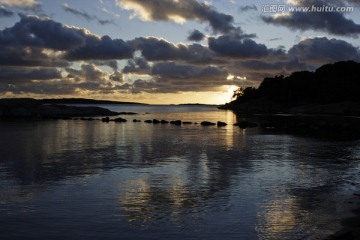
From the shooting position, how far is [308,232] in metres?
14.4

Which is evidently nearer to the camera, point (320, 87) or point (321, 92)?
point (321, 92)

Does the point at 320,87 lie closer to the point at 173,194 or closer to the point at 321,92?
the point at 321,92

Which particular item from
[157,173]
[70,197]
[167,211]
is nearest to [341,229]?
[167,211]

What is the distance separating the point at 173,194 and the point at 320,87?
493ft

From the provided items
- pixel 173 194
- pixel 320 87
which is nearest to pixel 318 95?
pixel 320 87

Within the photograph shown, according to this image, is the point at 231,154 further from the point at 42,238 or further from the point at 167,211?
the point at 42,238

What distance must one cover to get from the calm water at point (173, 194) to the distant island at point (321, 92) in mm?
106536

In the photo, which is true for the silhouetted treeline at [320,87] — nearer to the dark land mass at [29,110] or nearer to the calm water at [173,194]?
the dark land mass at [29,110]

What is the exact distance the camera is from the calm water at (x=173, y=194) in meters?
14.8

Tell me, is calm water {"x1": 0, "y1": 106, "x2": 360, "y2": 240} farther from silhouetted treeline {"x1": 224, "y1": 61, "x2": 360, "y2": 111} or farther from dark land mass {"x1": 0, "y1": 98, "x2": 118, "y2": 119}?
silhouetted treeline {"x1": 224, "y1": 61, "x2": 360, "y2": 111}

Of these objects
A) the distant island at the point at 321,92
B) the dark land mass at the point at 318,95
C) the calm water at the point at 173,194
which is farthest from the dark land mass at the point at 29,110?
the calm water at the point at 173,194

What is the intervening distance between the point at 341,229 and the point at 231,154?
22.1m

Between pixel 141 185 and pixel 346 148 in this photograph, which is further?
pixel 346 148

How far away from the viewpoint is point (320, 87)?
15938cm
